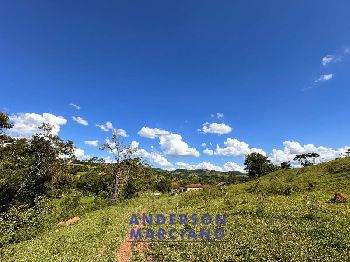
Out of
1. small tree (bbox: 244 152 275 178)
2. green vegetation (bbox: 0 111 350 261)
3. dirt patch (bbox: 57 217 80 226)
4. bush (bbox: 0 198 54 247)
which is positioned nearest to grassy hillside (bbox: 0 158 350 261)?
green vegetation (bbox: 0 111 350 261)

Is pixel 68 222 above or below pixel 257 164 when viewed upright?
below

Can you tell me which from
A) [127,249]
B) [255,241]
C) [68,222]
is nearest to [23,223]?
[68,222]

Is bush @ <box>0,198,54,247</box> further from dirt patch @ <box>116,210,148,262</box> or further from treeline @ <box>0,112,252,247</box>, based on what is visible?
dirt patch @ <box>116,210,148,262</box>

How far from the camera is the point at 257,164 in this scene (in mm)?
117625

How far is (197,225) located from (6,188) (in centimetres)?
3781

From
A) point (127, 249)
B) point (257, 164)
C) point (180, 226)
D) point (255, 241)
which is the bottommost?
point (127, 249)

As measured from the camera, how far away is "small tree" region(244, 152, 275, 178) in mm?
116375

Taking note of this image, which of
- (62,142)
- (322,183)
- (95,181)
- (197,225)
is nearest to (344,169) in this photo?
(322,183)

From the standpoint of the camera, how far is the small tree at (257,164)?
11638 centimetres

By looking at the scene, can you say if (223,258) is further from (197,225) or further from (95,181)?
(95,181)

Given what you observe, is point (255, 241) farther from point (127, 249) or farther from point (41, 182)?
point (41, 182)

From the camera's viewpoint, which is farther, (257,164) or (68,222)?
(257,164)

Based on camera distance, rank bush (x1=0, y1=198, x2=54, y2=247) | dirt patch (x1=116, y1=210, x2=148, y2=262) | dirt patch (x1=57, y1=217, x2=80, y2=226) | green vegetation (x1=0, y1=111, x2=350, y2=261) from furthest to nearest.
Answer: dirt patch (x1=57, y1=217, x2=80, y2=226), bush (x1=0, y1=198, x2=54, y2=247), dirt patch (x1=116, y1=210, x2=148, y2=262), green vegetation (x1=0, y1=111, x2=350, y2=261)

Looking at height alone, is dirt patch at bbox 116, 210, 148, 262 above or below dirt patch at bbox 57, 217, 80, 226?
below
